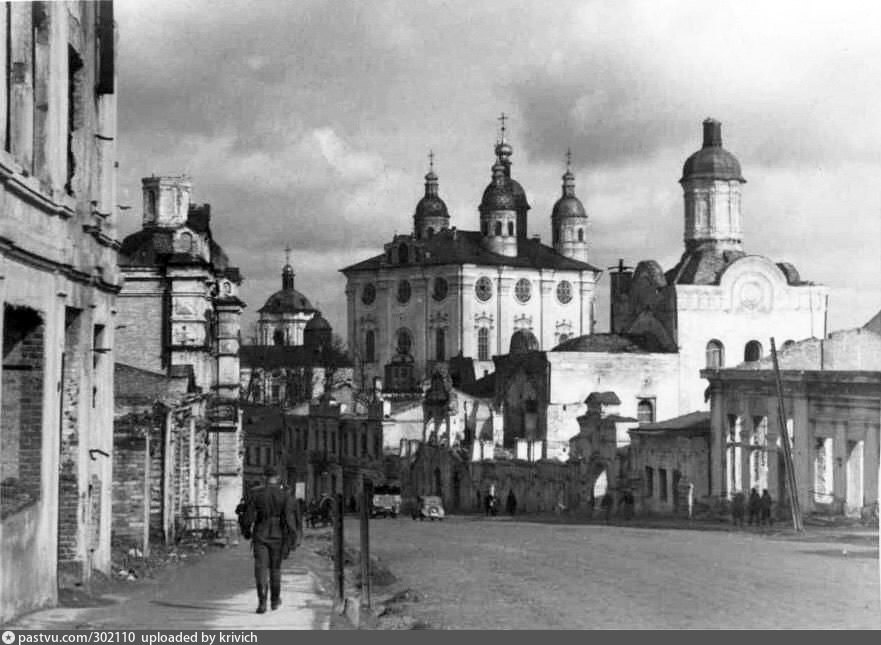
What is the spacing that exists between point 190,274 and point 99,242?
1303 cm

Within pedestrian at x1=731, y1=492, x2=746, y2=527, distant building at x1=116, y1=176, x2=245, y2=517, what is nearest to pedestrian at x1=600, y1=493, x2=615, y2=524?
pedestrian at x1=731, y1=492, x2=746, y2=527

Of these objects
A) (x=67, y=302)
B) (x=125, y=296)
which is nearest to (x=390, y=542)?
(x=125, y=296)

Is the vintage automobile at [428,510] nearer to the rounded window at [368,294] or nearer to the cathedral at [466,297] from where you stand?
the cathedral at [466,297]

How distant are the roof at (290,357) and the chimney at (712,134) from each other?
3122 centimetres

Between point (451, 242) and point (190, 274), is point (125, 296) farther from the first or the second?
point (451, 242)

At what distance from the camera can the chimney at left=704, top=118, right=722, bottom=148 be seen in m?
56.9

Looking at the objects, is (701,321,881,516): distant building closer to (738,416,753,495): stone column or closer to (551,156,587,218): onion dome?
(738,416,753,495): stone column

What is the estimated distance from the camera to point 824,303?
5994 cm

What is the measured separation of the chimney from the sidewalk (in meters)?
41.6

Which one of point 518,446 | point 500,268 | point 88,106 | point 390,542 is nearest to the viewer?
point 88,106

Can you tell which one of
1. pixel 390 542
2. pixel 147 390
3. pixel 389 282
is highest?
pixel 389 282

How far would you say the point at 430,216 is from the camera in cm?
9175

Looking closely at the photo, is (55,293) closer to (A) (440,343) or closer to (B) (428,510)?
(B) (428,510)

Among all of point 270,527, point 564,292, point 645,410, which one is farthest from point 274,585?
point 564,292
